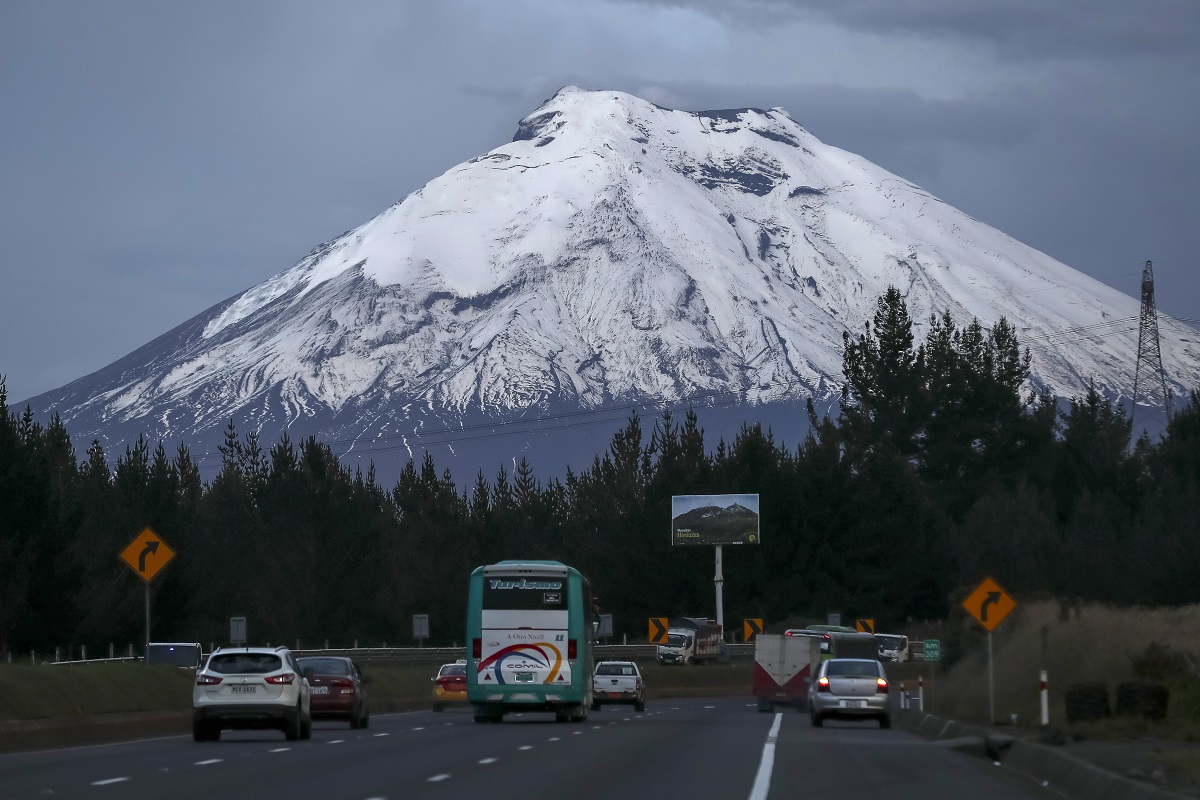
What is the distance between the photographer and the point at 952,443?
11325 cm

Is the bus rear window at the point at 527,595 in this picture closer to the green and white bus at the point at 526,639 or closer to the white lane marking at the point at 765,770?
the green and white bus at the point at 526,639

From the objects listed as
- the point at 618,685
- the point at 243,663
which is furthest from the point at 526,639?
the point at 618,685

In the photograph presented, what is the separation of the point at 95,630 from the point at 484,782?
5110cm

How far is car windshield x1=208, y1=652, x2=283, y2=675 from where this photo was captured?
89.5ft

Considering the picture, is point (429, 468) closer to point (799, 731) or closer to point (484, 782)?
point (799, 731)

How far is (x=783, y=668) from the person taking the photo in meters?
53.5

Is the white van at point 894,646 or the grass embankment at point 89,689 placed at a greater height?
the grass embankment at point 89,689

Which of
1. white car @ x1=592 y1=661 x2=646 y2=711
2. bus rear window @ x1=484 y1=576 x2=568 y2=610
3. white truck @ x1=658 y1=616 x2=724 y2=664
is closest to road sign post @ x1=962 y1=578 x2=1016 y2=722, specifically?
bus rear window @ x1=484 y1=576 x2=568 y2=610

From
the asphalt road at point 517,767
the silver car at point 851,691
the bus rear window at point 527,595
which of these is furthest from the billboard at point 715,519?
the asphalt road at point 517,767

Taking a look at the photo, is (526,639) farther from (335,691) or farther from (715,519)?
(715,519)

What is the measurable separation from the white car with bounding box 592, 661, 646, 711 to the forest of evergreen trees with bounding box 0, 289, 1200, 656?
64.0 ft

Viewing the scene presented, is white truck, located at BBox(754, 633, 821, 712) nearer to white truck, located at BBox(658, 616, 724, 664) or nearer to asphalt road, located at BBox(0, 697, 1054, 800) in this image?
asphalt road, located at BBox(0, 697, 1054, 800)

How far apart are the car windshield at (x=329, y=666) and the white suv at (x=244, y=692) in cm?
725

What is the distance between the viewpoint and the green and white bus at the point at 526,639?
35.6m
